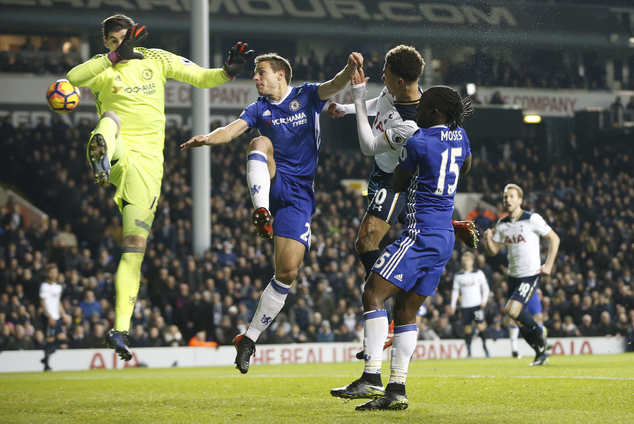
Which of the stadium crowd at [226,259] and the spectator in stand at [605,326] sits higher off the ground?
the stadium crowd at [226,259]

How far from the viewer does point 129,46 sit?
6656mm

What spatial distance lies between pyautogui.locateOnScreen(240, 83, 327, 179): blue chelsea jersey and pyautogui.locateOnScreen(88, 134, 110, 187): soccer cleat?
119 centimetres

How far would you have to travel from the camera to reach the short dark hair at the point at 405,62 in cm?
623

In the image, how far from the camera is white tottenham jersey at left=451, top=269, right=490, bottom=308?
16.1 meters

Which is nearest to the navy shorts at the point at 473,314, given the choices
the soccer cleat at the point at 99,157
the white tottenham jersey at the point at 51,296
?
the white tottenham jersey at the point at 51,296

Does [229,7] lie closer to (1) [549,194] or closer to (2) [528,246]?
(1) [549,194]

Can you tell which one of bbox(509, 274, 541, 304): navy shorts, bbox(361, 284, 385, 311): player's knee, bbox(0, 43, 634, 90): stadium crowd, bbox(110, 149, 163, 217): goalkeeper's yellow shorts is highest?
bbox(0, 43, 634, 90): stadium crowd

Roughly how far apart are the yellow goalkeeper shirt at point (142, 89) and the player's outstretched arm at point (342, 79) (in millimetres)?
875

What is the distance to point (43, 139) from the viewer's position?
71.3 ft

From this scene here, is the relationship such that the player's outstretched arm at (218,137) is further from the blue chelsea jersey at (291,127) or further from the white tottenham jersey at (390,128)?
the white tottenham jersey at (390,128)

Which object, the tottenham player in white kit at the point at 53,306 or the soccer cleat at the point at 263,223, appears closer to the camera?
the soccer cleat at the point at 263,223

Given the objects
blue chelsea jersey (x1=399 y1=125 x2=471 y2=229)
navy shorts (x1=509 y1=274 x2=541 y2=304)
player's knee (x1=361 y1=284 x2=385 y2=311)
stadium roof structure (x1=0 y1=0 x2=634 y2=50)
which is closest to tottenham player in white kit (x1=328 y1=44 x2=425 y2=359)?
blue chelsea jersey (x1=399 y1=125 x2=471 y2=229)

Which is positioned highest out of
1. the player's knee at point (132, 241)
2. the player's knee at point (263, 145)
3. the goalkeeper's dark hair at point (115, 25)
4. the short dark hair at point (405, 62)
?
the goalkeeper's dark hair at point (115, 25)

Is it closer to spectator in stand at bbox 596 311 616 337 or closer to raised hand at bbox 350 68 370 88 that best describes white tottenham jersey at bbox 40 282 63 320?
raised hand at bbox 350 68 370 88
